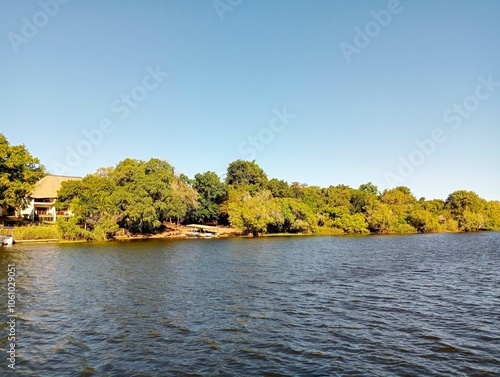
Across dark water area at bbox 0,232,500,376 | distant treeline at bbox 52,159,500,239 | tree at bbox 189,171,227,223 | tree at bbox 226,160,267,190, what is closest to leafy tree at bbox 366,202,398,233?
distant treeline at bbox 52,159,500,239

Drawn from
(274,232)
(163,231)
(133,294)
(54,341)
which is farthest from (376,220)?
(54,341)

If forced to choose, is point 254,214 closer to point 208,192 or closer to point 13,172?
point 208,192

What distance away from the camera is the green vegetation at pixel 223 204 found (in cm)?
6850

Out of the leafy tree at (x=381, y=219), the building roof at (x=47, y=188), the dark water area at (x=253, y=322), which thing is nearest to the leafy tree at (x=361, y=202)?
the leafy tree at (x=381, y=219)

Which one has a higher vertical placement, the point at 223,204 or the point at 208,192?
the point at 208,192

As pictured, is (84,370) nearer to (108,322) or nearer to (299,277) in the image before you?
(108,322)

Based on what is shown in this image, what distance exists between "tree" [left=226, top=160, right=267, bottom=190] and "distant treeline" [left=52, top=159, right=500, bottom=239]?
32 cm

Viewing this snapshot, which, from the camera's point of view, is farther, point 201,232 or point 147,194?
point 201,232

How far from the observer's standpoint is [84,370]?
1262 centimetres

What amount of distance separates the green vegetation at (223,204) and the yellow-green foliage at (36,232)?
0.78ft

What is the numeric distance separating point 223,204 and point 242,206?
434 inches

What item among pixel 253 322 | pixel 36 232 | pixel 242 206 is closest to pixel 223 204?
pixel 242 206

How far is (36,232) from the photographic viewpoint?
65000 millimetres

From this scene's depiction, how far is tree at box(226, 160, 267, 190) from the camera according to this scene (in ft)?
376
